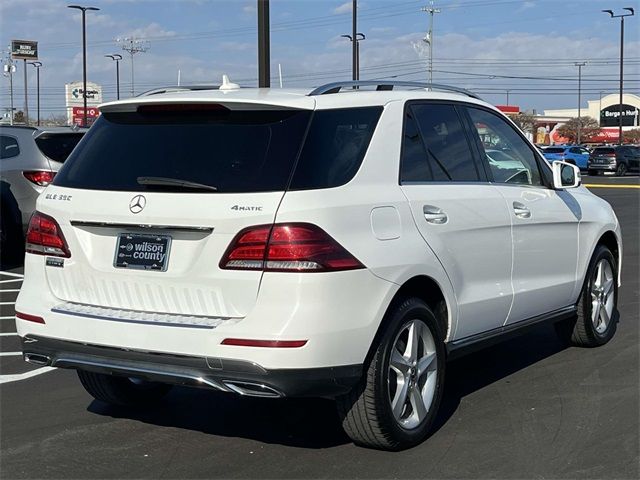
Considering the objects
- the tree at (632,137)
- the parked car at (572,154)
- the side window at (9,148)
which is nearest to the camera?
the side window at (9,148)

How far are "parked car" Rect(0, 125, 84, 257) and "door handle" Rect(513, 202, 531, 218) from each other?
7220mm

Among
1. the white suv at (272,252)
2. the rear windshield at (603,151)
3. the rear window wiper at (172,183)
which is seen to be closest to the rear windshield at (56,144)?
the white suv at (272,252)

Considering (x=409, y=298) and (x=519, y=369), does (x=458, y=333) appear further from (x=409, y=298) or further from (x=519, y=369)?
(x=519, y=369)

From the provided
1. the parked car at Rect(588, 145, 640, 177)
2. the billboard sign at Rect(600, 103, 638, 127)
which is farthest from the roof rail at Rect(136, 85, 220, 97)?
the billboard sign at Rect(600, 103, 638, 127)

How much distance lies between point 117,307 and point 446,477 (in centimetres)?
178

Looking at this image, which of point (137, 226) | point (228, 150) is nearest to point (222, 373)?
point (137, 226)

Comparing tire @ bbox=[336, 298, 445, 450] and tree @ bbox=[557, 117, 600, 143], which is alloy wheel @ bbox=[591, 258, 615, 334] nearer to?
tire @ bbox=[336, 298, 445, 450]

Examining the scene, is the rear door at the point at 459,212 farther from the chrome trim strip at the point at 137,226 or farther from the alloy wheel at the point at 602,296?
the alloy wheel at the point at 602,296

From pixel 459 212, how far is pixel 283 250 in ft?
4.60

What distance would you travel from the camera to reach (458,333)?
15.7ft

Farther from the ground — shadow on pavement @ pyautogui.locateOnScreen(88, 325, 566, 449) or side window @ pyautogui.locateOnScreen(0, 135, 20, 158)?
side window @ pyautogui.locateOnScreen(0, 135, 20, 158)

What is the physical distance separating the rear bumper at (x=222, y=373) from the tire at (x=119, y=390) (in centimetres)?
95

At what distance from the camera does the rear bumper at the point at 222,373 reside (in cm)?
377

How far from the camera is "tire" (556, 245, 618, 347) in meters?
6.43
